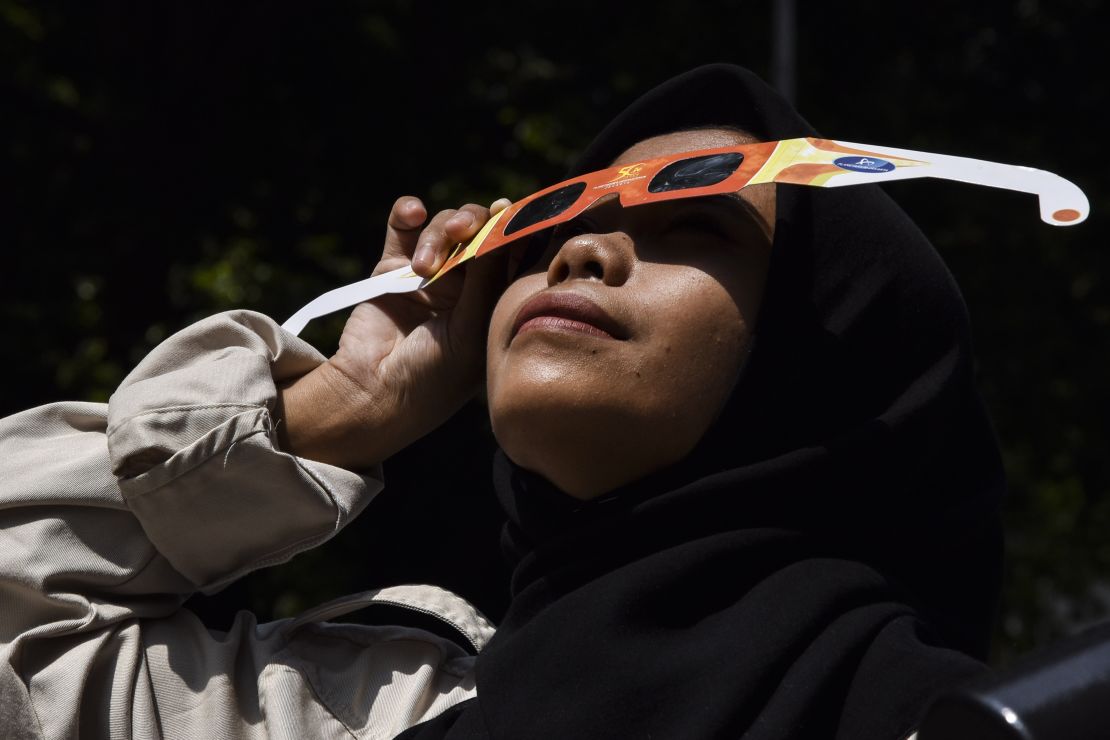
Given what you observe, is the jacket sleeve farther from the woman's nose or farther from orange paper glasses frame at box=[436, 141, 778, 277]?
the woman's nose

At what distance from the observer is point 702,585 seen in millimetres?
1743

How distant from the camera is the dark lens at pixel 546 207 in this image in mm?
1987

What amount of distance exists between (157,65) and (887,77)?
322cm

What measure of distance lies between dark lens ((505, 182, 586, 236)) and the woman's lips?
0.54ft

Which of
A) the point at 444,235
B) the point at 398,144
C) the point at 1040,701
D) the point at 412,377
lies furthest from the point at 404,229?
the point at 398,144

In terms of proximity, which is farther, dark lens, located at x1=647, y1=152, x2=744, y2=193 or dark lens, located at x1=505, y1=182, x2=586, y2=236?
dark lens, located at x1=505, y1=182, x2=586, y2=236

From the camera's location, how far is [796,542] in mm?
1770

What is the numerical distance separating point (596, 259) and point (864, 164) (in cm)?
39

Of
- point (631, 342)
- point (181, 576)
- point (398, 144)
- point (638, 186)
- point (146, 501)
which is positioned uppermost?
point (638, 186)

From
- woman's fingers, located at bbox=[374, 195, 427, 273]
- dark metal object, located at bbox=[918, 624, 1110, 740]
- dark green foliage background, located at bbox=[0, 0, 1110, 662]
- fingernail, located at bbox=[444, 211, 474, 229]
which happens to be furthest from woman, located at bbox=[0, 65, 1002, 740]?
dark green foliage background, located at bbox=[0, 0, 1110, 662]

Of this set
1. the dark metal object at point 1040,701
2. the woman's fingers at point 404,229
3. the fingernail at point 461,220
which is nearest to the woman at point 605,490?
the fingernail at point 461,220

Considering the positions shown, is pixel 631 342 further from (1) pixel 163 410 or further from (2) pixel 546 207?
(1) pixel 163 410

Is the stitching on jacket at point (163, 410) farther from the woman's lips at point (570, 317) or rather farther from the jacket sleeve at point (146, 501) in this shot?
the woman's lips at point (570, 317)

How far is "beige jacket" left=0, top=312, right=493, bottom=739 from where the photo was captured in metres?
2.04
